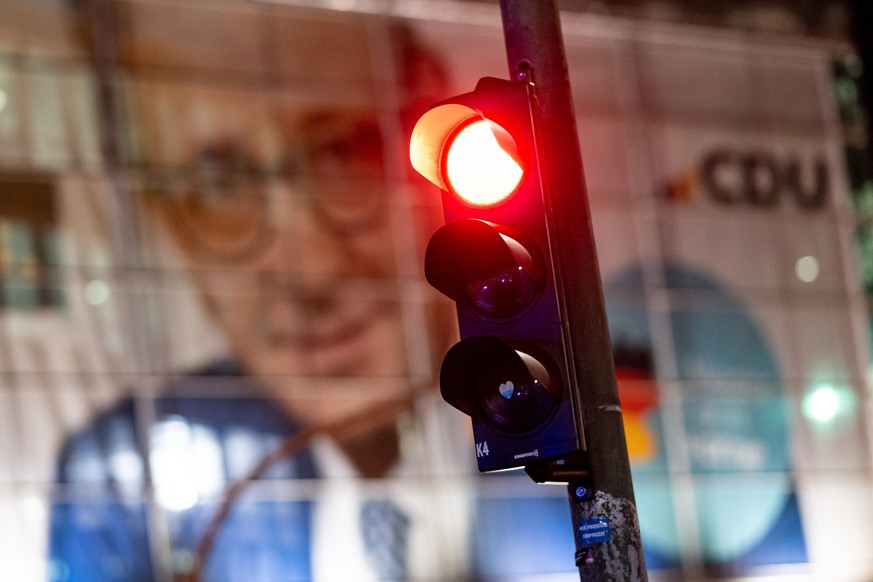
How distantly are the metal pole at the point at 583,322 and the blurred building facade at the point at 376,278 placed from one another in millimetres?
13107

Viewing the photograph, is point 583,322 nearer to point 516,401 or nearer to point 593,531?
point 516,401

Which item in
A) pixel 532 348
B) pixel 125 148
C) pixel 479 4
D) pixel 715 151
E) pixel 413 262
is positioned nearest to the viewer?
pixel 532 348

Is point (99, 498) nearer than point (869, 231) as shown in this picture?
Yes

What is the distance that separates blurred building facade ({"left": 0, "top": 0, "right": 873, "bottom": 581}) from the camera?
17.6 meters

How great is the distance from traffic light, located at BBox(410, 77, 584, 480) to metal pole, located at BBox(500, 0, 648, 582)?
0.07 m

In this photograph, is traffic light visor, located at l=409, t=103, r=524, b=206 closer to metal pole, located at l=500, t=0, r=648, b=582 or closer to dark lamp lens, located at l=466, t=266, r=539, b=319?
Result: metal pole, located at l=500, t=0, r=648, b=582

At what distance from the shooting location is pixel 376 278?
64.2 feet

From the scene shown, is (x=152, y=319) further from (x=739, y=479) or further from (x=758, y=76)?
(x=758, y=76)

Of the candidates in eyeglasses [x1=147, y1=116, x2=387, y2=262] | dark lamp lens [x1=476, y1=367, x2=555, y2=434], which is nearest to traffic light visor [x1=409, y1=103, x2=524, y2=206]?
dark lamp lens [x1=476, y1=367, x2=555, y2=434]

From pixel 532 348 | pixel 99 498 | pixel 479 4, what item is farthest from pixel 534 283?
pixel 479 4

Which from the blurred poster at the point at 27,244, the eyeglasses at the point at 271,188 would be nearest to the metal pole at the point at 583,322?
the blurred poster at the point at 27,244

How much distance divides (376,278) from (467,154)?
14.8m

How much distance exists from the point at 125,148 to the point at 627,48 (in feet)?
26.8

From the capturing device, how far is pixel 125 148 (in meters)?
18.5
